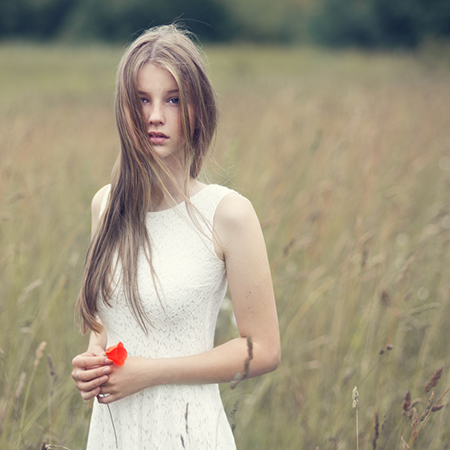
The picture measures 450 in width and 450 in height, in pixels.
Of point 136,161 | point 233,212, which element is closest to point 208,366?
point 233,212

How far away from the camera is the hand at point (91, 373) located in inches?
33.4

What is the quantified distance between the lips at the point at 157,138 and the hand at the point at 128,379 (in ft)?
1.45

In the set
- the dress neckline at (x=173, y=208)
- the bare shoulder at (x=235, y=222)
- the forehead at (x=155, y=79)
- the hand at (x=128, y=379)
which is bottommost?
the hand at (x=128, y=379)

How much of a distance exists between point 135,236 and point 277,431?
103 centimetres

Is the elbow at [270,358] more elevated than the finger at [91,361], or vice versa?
the finger at [91,361]

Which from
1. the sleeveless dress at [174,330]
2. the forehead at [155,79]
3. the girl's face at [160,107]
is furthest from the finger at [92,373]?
the forehead at [155,79]

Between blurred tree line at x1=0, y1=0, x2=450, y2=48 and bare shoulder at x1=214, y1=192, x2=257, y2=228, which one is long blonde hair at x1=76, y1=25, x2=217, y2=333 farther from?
blurred tree line at x1=0, y1=0, x2=450, y2=48

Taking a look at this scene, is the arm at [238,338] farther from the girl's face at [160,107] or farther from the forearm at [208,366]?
the girl's face at [160,107]

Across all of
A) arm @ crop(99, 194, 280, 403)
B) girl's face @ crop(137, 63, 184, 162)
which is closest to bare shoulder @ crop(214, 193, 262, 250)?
arm @ crop(99, 194, 280, 403)

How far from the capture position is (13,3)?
97.0ft

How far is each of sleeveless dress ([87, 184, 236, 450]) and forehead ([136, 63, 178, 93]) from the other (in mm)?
228

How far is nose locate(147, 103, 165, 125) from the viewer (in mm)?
919

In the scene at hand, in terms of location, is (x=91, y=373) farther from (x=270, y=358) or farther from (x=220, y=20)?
(x=220, y=20)

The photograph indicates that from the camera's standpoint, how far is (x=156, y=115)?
92 centimetres
